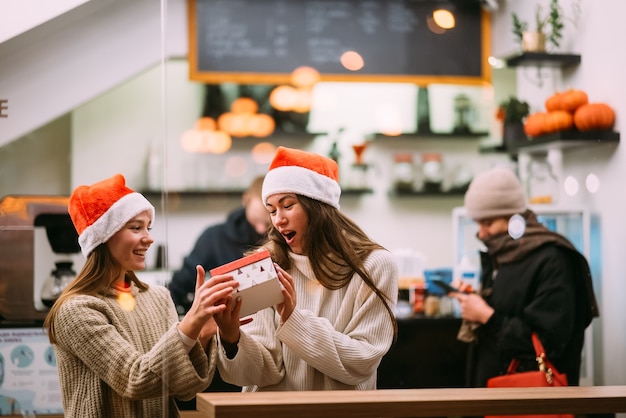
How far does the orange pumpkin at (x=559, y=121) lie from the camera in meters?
4.45

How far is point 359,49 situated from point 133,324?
390 cm

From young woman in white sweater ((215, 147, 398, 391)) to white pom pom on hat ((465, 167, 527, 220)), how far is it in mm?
1525

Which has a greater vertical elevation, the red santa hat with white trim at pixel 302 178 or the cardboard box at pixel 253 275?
the red santa hat with white trim at pixel 302 178

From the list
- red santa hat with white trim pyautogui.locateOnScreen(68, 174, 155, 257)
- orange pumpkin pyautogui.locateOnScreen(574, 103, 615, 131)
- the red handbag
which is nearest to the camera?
red santa hat with white trim pyautogui.locateOnScreen(68, 174, 155, 257)

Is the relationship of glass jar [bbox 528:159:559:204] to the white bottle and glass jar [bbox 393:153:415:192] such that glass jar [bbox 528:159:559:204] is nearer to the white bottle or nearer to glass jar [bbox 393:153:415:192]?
the white bottle

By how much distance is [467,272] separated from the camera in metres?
4.82

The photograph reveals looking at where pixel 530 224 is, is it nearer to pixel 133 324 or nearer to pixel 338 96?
pixel 133 324

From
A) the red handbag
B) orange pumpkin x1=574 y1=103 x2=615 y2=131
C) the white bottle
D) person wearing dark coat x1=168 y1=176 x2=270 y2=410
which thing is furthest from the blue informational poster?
orange pumpkin x1=574 y1=103 x2=615 y2=131

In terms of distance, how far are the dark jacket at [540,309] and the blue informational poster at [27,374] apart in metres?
1.70

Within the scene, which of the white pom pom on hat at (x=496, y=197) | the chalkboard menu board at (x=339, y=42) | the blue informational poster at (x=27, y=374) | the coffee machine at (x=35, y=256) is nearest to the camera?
the blue informational poster at (x=27, y=374)

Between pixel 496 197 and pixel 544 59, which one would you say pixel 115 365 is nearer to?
pixel 496 197

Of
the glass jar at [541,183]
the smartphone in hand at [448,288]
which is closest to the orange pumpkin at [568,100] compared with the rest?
the glass jar at [541,183]

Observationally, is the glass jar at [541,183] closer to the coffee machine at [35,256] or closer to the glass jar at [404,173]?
the glass jar at [404,173]

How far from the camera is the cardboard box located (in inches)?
86.6
